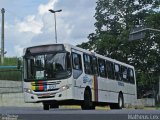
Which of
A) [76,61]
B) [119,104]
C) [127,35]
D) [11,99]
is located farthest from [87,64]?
[127,35]

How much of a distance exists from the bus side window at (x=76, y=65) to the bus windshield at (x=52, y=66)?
1.62 ft

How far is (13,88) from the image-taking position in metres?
38.0

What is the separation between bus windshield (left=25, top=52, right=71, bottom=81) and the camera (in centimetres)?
1766

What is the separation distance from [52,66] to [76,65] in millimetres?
1410

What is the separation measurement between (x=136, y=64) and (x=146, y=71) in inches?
71.2

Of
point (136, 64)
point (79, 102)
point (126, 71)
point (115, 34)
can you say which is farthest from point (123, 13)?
point (79, 102)

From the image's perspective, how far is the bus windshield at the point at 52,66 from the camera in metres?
17.7

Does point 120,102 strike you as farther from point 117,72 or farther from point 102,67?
point 102,67

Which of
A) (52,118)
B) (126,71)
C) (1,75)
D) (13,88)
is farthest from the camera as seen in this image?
(1,75)

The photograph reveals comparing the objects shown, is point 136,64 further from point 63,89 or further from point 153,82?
point 63,89

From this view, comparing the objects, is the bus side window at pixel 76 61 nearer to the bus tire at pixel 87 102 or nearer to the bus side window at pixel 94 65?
the bus tire at pixel 87 102

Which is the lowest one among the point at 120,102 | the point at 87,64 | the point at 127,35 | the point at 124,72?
the point at 120,102

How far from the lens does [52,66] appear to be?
695 inches

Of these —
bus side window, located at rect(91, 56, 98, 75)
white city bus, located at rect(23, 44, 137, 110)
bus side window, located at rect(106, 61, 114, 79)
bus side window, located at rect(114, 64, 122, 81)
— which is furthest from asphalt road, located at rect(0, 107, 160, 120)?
bus side window, located at rect(114, 64, 122, 81)
